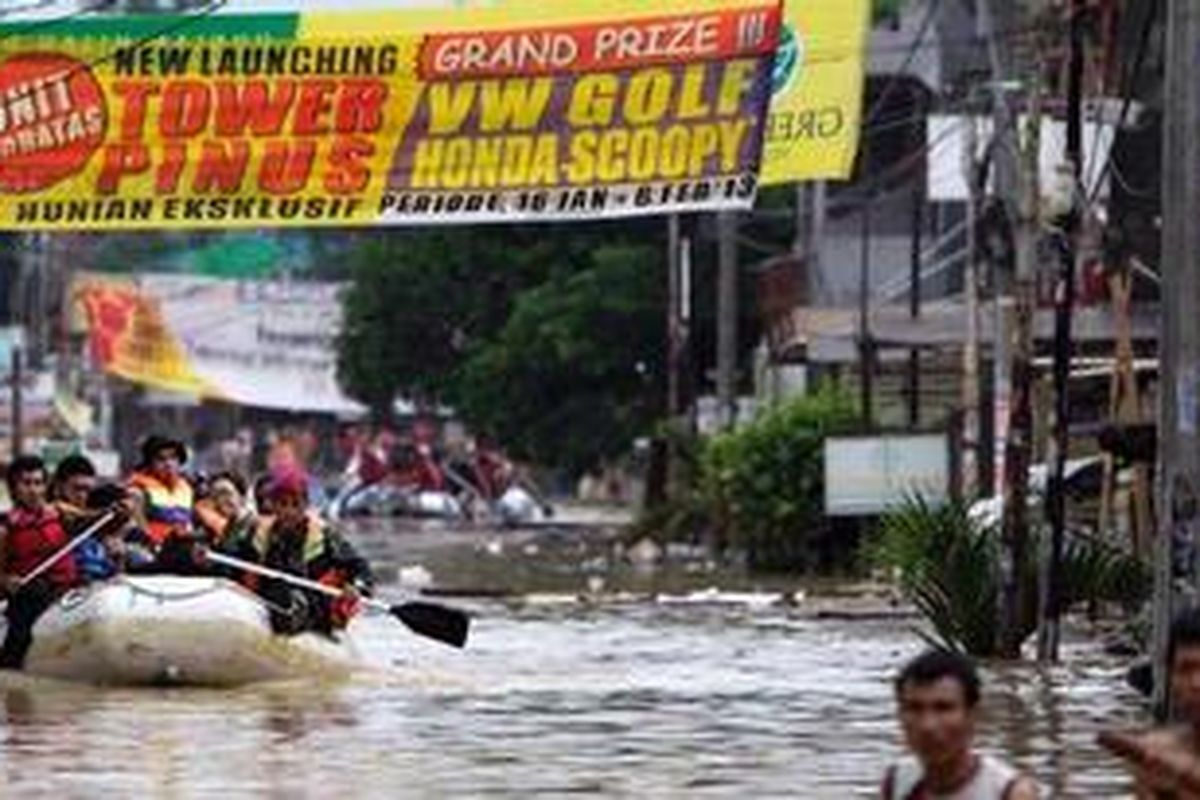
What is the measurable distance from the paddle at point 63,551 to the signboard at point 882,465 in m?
15.6

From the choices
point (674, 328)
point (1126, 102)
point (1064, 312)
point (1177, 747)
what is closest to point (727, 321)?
point (674, 328)

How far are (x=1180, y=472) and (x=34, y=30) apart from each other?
8.93 metres

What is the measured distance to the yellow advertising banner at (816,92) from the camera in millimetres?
24562

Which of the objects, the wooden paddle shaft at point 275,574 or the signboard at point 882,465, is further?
the signboard at point 882,465

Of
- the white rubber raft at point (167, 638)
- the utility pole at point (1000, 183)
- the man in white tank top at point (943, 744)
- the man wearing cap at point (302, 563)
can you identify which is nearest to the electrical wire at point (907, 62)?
the utility pole at point (1000, 183)

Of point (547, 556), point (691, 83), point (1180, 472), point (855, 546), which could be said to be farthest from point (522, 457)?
point (1180, 472)

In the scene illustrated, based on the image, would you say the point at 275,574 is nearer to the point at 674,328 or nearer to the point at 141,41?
the point at 141,41

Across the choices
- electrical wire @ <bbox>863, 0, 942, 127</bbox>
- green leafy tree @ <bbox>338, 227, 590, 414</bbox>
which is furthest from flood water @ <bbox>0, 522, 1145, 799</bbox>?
green leafy tree @ <bbox>338, 227, 590, 414</bbox>

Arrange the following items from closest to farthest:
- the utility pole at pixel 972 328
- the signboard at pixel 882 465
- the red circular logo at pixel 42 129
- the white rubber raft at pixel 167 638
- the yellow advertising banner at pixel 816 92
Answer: the white rubber raft at pixel 167 638 < the red circular logo at pixel 42 129 < the yellow advertising banner at pixel 816 92 < the signboard at pixel 882 465 < the utility pole at pixel 972 328

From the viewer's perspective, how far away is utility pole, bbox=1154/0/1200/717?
19.1 meters

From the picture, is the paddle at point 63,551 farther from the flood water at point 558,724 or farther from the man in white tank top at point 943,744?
the man in white tank top at point 943,744

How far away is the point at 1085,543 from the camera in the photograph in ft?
86.0

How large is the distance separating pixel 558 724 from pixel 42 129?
21.4 ft

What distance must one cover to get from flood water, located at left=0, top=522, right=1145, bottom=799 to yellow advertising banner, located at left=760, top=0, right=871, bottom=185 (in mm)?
3416
